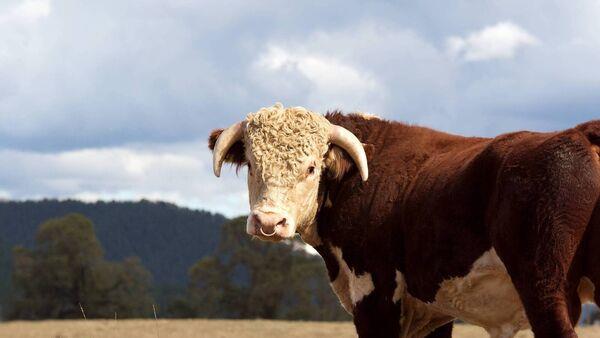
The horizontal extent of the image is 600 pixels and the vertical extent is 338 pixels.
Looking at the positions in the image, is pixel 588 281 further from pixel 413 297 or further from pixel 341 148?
pixel 341 148

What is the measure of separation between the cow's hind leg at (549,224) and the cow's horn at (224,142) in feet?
11.8

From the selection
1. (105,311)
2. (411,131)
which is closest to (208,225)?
(105,311)

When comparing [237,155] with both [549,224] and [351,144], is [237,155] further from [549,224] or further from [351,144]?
[549,224]

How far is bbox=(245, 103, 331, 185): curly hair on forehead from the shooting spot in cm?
955

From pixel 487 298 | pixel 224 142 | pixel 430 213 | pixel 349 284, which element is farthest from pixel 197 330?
pixel 487 298

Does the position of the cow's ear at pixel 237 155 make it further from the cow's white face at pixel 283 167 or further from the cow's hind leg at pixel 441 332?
the cow's hind leg at pixel 441 332

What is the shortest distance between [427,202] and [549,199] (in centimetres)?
170

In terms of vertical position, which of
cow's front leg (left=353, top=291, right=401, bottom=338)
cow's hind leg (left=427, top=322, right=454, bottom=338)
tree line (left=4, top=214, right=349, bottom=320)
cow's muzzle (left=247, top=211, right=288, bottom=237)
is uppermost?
cow's muzzle (left=247, top=211, right=288, bottom=237)

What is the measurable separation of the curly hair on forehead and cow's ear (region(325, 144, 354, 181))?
16cm

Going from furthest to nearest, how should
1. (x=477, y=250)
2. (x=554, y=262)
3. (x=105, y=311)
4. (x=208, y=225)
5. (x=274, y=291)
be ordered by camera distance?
(x=208, y=225) → (x=105, y=311) → (x=274, y=291) → (x=477, y=250) → (x=554, y=262)

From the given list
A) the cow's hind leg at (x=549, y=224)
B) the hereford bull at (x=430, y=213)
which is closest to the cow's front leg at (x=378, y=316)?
the hereford bull at (x=430, y=213)

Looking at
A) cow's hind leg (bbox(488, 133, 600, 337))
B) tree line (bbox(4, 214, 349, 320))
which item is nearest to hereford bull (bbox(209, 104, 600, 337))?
cow's hind leg (bbox(488, 133, 600, 337))

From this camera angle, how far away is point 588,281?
24.9 ft

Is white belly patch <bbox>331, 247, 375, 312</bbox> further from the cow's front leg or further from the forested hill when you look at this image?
the forested hill
